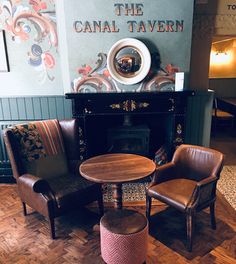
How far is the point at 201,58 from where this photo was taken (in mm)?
3279

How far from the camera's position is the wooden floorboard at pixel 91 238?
6.43 feet

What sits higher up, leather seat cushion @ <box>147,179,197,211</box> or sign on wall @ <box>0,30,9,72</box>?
sign on wall @ <box>0,30,9,72</box>

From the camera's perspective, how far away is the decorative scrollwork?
9.52 feet

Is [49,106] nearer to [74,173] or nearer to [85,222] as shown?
[74,173]

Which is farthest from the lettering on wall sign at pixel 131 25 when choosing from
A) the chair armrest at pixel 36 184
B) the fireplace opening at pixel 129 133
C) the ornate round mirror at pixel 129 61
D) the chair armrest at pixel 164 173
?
the chair armrest at pixel 36 184

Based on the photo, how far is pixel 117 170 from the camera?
6.69 feet

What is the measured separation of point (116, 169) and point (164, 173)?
19.7 inches

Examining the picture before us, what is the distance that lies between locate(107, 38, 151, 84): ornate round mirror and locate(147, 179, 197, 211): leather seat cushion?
1230 millimetres

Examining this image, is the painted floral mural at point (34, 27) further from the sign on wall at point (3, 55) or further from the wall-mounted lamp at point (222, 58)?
the wall-mounted lamp at point (222, 58)

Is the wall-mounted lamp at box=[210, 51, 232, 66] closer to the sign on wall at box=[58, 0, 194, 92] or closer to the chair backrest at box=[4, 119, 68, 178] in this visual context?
the sign on wall at box=[58, 0, 194, 92]

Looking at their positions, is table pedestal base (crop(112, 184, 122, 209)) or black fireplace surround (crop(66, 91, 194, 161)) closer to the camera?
table pedestal base (crop(112, 184, 122, 209))

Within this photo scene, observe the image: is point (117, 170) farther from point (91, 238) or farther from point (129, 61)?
point (129, 61)

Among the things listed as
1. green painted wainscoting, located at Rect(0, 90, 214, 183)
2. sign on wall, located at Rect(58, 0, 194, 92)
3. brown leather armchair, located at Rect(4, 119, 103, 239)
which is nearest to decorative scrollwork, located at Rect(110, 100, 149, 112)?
sign on wall, located at Rect(58, 0, 194, 92)

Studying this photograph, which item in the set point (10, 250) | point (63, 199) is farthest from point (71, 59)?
point (10, 250)
